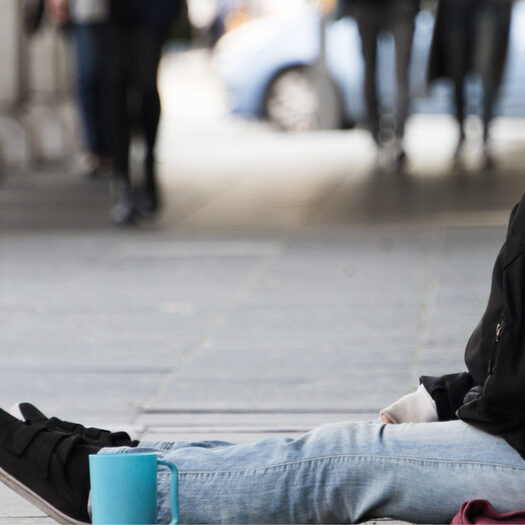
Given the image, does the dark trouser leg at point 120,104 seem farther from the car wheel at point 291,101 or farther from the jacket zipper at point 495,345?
the car wheel at point 291,101

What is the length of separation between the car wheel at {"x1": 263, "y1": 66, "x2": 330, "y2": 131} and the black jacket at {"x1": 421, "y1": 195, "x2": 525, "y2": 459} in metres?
11.7

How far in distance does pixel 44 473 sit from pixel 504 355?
0.91m

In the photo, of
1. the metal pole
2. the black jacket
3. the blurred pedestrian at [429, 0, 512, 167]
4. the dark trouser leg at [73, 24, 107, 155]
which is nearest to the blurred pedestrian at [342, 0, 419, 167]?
the blurred pedestrian at [429, 0, 512, 167]

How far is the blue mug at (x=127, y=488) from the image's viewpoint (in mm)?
2449

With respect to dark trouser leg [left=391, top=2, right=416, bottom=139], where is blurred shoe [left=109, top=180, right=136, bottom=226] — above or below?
below

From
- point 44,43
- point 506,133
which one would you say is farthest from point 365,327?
point 506,133

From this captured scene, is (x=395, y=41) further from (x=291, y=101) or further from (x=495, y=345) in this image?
(x=495, y=345)

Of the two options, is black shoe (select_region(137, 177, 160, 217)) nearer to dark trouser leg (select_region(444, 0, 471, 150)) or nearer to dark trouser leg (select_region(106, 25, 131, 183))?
dark trouser leg (select_region(106, 25, 131, 183))

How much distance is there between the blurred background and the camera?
13.5 ft

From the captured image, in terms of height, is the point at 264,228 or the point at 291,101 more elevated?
the point at 291,101

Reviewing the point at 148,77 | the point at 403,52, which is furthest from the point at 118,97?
the point at 403,52

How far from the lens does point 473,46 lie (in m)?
10.4

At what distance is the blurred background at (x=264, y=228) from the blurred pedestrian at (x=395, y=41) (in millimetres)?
16

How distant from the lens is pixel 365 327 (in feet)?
15.8
